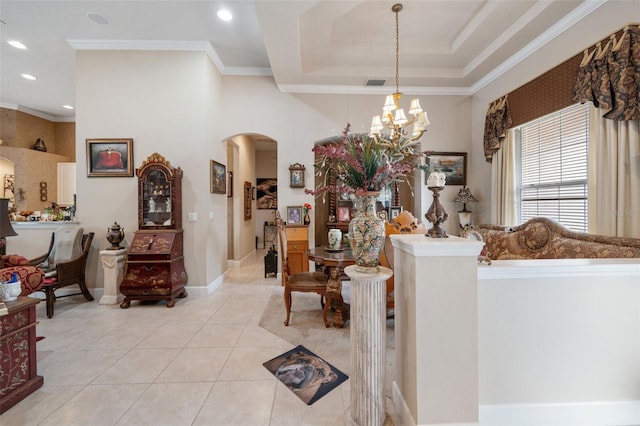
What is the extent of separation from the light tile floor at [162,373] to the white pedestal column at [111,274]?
0.72ft

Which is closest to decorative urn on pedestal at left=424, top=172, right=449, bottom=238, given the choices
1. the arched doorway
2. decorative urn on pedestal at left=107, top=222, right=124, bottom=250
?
the arched doorway

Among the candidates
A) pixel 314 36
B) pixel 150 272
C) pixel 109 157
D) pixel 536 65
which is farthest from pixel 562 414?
pixel 109 157

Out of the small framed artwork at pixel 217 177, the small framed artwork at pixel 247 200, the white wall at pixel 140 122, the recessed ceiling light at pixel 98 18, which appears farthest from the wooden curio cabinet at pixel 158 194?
the small framed artwork at pixel 247 200

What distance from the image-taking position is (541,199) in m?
3.46

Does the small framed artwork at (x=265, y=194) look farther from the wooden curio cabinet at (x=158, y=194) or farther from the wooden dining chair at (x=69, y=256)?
the wooden dining chair at (x=69, y=256)

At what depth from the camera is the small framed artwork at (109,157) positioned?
3.80 metres

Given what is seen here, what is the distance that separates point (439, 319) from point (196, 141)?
3.88 m

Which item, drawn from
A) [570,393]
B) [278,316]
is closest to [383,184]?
[570,393]

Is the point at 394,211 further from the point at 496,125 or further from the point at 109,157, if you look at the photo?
the point at 109,157

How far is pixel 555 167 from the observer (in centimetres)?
326

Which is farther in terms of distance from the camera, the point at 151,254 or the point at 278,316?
the point at 151,254

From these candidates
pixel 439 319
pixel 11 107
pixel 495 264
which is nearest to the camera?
pixel 439 319

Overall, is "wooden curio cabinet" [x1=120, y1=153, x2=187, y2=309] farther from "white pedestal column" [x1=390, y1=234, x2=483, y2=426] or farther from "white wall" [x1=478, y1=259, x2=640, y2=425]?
"white wall" [x1=478, y1=259, x2=640, y2=425]

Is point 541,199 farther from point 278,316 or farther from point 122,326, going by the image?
→ point 122,326
